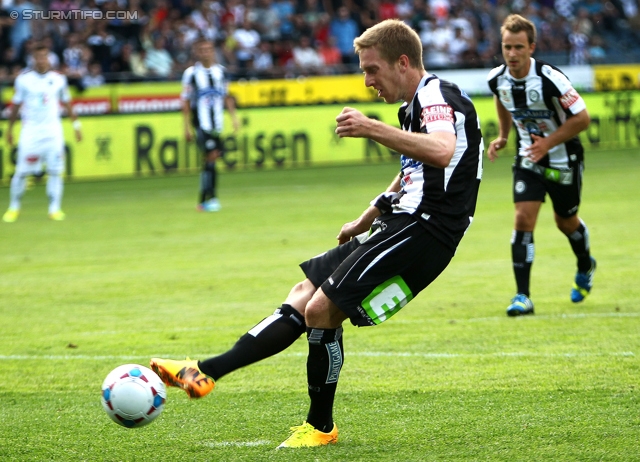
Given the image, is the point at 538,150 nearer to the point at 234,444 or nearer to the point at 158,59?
the point at 234,444

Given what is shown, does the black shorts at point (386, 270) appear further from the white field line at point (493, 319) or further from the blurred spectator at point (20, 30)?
the blurred spectator at point (20, 30)

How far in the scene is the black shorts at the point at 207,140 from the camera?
53.1 feet

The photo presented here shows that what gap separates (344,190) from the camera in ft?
58.3

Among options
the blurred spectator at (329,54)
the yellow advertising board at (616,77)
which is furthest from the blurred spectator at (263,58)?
the yellow advertising board at (616,77)

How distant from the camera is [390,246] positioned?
4.59m

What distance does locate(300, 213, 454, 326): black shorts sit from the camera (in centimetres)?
456

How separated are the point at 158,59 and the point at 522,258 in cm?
1767

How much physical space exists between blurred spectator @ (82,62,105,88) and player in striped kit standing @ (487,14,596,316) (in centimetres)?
1489

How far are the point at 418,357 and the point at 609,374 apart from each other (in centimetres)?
125

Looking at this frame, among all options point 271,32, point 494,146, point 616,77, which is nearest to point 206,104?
point 494,146

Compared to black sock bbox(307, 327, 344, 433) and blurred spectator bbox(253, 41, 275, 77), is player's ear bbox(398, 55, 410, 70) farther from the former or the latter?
blurred spectator bbox(253, 41, 275, 77)

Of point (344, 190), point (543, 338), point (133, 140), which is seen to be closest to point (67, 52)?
point (133, 140)

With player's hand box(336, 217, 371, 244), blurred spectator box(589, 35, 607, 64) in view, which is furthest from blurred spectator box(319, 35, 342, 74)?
player's hand box(336, 217, 371, 244)

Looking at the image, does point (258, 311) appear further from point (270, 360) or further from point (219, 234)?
point (219, 234)
